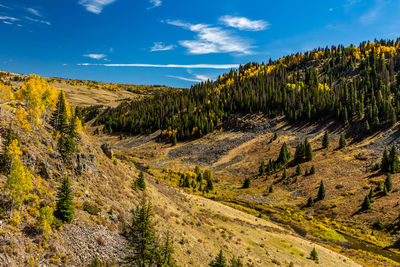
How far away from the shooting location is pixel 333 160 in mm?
87125

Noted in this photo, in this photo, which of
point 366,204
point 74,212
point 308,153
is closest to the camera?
point 74,212

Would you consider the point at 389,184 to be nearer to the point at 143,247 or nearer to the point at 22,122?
the point at 143,247

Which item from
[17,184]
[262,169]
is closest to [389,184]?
[262,169]

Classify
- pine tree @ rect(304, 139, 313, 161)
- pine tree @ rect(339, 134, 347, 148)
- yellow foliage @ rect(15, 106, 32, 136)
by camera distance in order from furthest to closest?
pine tree @ rect(339, 134, 347, 148), pine tree @ rect(304, 139, 313, 161), yellow foliage @ rect(15, 106, 32, 136)

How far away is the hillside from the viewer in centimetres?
1623

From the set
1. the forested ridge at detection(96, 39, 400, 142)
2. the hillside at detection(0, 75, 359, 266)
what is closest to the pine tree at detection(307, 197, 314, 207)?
the hillside at detection(0, 75, 359, 266)

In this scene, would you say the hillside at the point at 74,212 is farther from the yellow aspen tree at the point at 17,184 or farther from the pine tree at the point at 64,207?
the pine tree at the point at 64,207

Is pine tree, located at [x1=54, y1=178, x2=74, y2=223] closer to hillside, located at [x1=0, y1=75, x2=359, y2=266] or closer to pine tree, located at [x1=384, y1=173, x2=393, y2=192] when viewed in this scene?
hillside, located at [x1=0, y1=75, x2=359, y2=266]

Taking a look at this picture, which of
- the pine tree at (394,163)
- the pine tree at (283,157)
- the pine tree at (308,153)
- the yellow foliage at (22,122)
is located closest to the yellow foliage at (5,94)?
the yellow foliage at (22,122)

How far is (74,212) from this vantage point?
20234 mm

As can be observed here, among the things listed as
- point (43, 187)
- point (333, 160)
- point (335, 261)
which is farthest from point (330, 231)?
point (43, 187)

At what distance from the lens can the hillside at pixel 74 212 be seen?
639 inches

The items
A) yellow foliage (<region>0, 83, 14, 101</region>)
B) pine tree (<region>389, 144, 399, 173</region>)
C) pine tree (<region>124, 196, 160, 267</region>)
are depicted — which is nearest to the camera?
pine tree (<region>124, 196, 160, 267</region>)

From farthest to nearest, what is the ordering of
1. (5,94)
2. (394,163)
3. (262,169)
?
(262,169), (394,163), (5,94)
